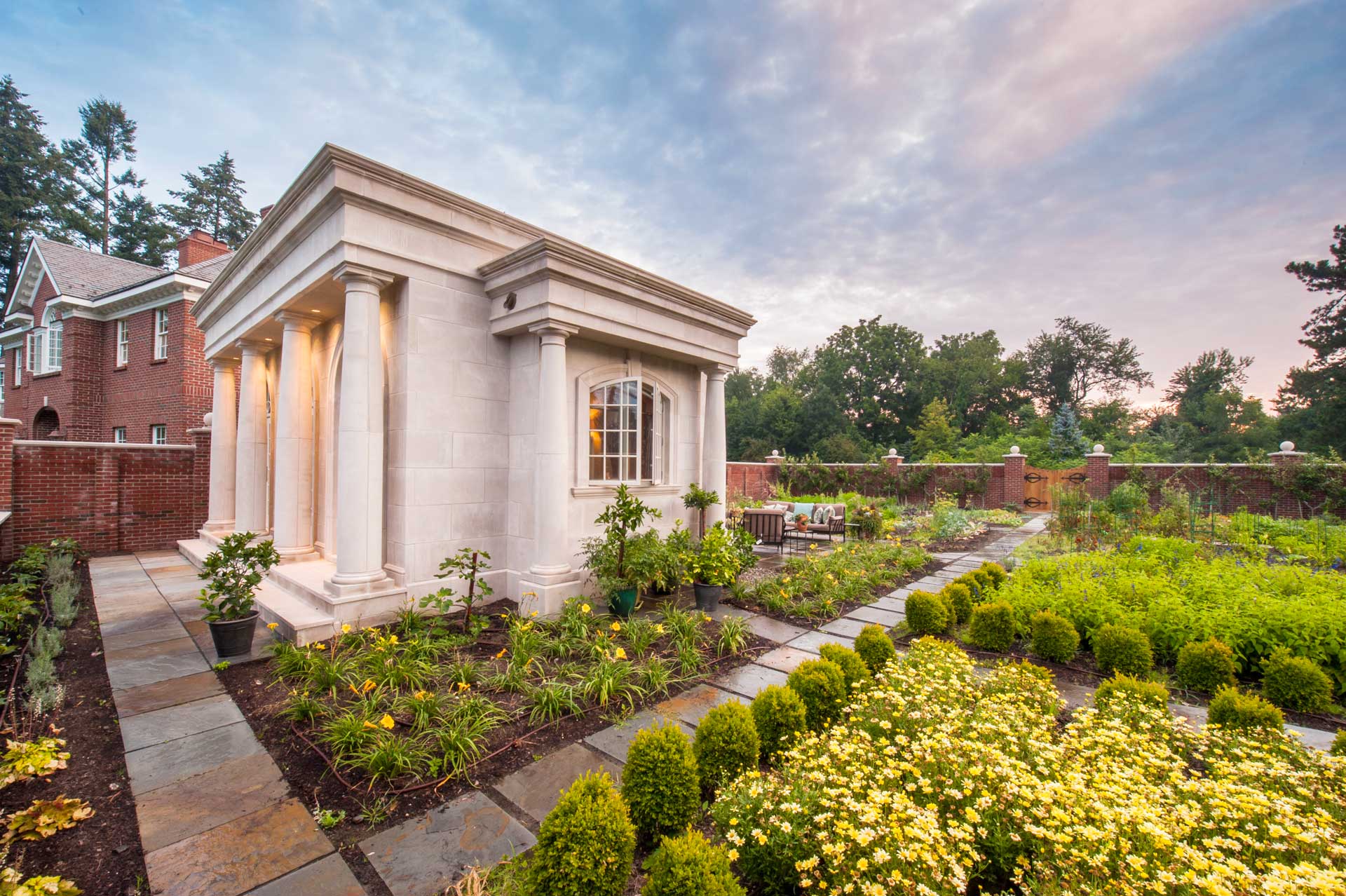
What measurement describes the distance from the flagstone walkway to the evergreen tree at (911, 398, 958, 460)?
30950mm

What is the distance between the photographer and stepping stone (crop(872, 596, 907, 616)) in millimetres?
6473

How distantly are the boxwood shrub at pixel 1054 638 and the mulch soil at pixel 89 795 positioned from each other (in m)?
6.19

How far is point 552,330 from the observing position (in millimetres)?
5746

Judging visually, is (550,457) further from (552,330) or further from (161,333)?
(161,333)

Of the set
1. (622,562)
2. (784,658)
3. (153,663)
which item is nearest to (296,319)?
(153,663)

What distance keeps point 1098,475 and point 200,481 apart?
78.2ft

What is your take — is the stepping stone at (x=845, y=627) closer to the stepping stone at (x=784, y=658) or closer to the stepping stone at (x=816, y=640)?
the stepping stone at (x=816, y=640)

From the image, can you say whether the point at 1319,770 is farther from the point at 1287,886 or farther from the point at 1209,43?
the point at 1209,43

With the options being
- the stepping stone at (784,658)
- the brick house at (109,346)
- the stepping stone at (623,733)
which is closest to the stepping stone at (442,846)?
the stepping stone at (623,733)

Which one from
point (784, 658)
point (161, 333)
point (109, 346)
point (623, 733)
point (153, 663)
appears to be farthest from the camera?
point (109, 346)

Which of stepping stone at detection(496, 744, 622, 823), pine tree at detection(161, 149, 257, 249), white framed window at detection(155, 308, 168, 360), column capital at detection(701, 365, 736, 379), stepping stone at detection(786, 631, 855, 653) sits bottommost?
stepping stone at detection(786, 631, 855, 653)

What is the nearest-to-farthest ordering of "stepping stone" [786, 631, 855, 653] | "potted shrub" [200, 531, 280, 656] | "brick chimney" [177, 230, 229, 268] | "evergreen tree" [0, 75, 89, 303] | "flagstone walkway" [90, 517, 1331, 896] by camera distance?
"flagstone walkway" [90, 517, 1331, 896] < "potted shrub" [200, 531, 280, 656] < "stepping stone" [786, 631, 855, 653] < "brick chimney" [177, 230, 229, 268] < "evergreen tree" [0, 75, 89, 303]

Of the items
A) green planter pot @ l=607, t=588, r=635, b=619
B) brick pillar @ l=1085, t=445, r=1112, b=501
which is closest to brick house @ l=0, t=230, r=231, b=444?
green planter pot @ l=607, t=588, r=635, b=619

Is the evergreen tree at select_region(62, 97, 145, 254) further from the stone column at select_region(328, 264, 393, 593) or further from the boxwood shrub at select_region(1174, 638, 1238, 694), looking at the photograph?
the boxwood shrub at select_region(1174, 638, 1238, 694)
